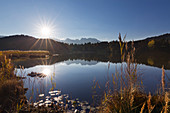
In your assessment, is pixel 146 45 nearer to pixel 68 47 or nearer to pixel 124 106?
Result: pixel 68 47

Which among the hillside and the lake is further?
the hillside

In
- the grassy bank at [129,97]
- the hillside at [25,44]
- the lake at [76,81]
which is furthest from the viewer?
the hillside at [25,44]

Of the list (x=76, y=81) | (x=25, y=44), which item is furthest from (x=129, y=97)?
(x=25, y=44)

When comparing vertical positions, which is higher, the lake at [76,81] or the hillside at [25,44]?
the hillside at [25,44]

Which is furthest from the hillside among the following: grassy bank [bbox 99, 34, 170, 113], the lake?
grassy bank [bbox 99, 34, 170, 113]

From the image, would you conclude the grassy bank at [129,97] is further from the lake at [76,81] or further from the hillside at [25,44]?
the hillside at [25,44]

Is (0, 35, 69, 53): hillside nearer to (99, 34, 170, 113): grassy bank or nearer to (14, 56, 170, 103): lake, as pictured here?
(14, 56, 170, 103): lake

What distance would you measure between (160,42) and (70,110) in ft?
387

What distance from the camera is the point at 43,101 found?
5.91m

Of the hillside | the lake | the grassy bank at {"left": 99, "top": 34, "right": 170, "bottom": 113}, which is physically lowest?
the lake

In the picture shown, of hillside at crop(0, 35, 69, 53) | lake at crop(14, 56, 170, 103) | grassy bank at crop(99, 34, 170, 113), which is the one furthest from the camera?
hillside at crop(0, 35, 69, 53)

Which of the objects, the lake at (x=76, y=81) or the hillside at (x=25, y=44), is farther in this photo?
the hillside at (x=25, y=44)

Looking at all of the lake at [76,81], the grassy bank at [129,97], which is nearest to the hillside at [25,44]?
the lake at [76,81]

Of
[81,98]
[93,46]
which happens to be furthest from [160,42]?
[81,98]
